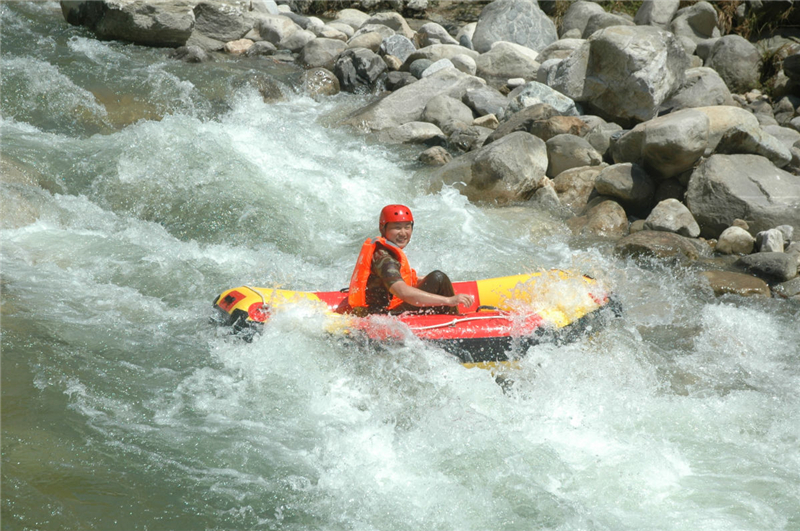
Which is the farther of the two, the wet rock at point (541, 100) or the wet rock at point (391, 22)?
the wet rock at point (391, 22)

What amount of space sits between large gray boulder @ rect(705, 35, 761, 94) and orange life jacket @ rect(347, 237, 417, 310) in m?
8.43

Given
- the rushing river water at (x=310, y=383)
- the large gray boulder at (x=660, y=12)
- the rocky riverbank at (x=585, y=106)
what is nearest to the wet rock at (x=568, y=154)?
the rocky riverbank at (x=585, y=106)

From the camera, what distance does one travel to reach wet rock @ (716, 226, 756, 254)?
6641 mm

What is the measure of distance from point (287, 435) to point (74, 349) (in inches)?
60.3

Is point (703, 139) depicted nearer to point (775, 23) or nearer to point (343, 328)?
point (343, 328)

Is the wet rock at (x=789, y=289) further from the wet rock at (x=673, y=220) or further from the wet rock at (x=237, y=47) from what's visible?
the wet rock at (x=237, y=47)

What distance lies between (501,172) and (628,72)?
258 centimetres

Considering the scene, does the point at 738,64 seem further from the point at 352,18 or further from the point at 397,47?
the point at 352,18

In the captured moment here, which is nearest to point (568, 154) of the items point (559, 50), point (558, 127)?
point (558, 127)

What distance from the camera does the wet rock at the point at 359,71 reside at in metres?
10.9

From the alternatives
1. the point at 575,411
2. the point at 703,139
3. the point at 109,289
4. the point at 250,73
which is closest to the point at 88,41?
the point at 250,73

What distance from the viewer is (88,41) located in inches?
403

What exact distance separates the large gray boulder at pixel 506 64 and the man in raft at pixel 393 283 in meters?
7.09

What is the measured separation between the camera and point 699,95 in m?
9.15
